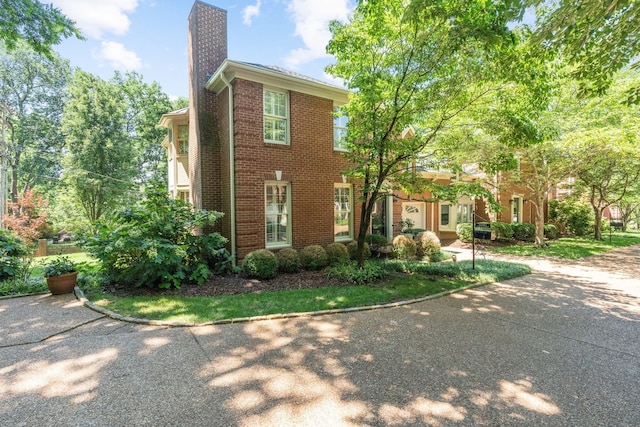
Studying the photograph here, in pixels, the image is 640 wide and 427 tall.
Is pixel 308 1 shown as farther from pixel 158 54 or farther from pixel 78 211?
pixel 78 211

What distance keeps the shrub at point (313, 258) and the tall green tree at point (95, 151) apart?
54.0 feet

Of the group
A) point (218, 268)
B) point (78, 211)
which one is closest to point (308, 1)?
point (218, 268)

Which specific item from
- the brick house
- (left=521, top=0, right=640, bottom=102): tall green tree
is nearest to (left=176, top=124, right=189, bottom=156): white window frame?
the brick house

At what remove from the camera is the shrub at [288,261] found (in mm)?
8680

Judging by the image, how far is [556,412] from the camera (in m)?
2.86

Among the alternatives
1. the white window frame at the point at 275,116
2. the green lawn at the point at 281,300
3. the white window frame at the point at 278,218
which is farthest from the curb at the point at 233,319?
the white window frame at the point at 275,116

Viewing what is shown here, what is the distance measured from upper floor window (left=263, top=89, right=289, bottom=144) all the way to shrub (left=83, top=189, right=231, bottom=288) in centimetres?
327

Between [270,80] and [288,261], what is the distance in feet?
18.0

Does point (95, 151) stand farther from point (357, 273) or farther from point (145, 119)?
point (357, 273)

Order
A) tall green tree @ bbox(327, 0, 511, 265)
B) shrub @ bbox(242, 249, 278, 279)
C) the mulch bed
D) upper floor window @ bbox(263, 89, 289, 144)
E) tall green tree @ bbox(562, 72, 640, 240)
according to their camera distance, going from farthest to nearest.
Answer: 1. tall green tree @ bbox(562, 72, 640, 240)
2. upper floor window @ bbox(263, 89, 289, 144)
3. shrub @ bbox(242, 249, 278, 279)
4. the mulch bed
5. tall green tree @ bbox(327, 0, 511, 265)

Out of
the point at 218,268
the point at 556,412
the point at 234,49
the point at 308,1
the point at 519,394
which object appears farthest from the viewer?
the point at 234,49

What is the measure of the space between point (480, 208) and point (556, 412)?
17589 mm

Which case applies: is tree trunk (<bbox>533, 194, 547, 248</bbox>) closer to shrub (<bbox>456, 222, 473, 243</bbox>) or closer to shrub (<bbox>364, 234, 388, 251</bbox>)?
shrub (<bbox>456, 222, 473, 243</bbox>)

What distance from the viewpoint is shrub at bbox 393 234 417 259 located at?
1123 cm
